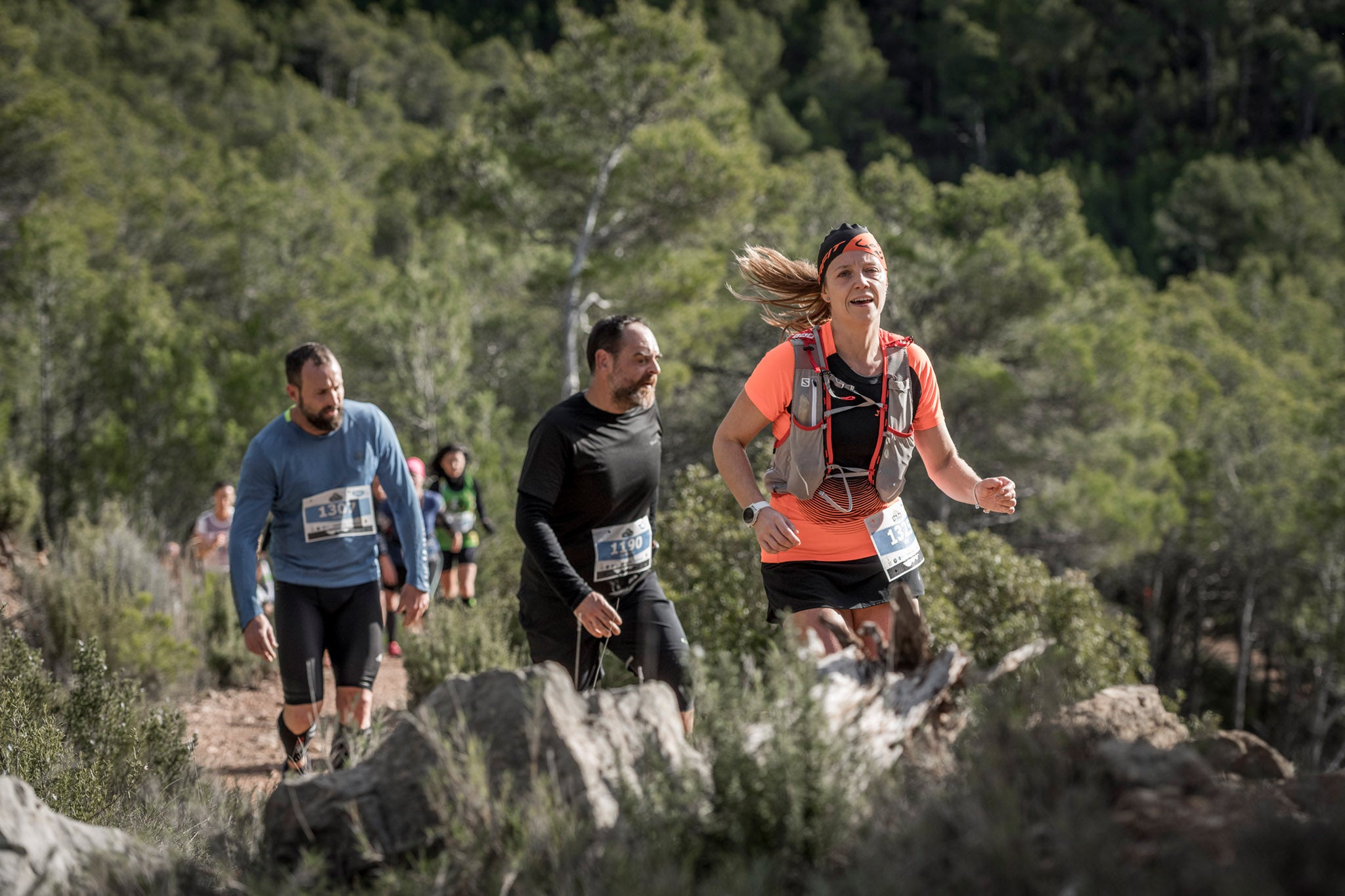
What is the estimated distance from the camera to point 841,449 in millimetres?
3064

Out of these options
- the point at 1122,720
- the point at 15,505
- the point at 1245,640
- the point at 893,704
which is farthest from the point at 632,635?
the point at 1245,640

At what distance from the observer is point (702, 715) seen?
214 cm

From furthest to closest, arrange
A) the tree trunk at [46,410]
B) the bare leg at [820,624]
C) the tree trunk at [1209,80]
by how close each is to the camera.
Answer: the tree trunk at [1209,80] < the tree trunk at [46,410] < the bare leg at [820,624]

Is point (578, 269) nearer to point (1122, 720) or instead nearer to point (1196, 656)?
point (1122, 720)

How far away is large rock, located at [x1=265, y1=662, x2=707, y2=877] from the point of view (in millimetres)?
1954

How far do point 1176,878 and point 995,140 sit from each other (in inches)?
2451

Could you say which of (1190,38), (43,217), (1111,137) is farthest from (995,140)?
(43,217)

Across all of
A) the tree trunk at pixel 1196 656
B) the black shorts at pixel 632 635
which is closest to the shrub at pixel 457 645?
the black shorts at pixel 632 635

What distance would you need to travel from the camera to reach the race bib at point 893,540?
122 inches

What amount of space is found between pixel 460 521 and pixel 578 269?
28.8 feet

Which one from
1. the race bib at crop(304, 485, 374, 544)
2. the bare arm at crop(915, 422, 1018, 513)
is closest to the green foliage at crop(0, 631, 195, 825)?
the race bib at crop(304, 485, 374, 544)

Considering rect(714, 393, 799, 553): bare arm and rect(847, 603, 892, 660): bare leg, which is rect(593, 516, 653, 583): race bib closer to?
rect(714, 393, 799, 553): bare arm

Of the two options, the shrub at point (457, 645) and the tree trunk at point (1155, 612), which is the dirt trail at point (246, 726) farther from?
the tree trunk at point (1155, 612)

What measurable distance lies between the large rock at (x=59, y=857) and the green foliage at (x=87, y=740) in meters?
1.03
